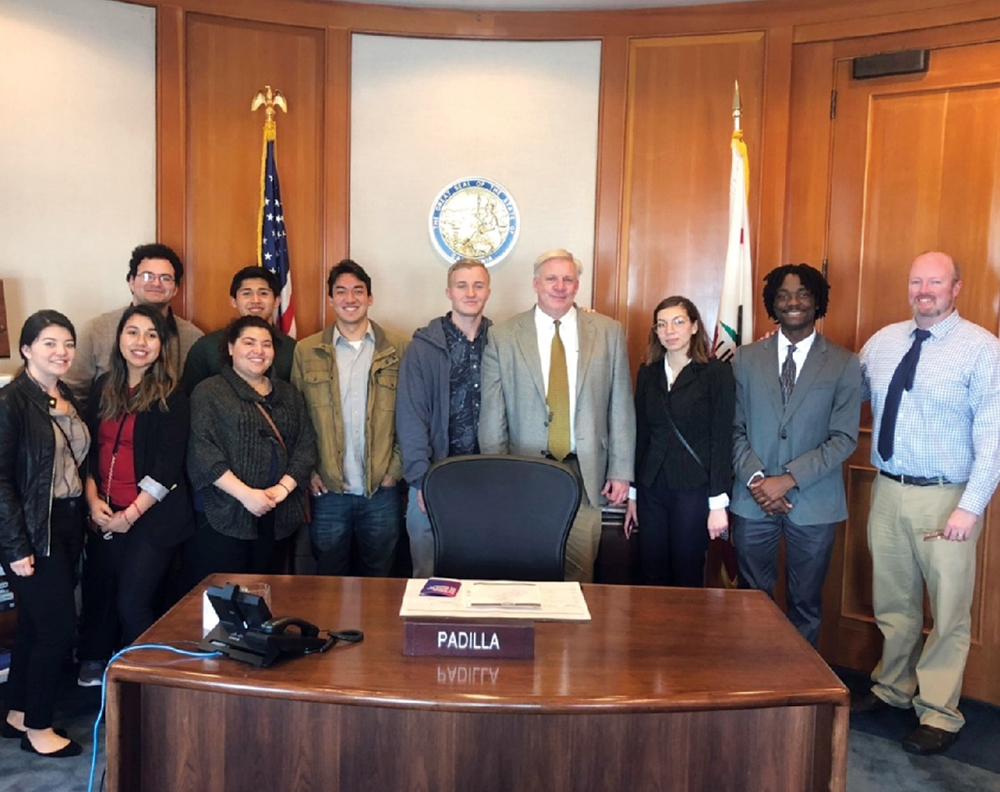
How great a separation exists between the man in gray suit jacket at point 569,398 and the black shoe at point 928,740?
124 centimetres

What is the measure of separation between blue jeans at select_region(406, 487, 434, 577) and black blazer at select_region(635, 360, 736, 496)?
0.88 meters

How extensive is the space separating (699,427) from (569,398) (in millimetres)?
485

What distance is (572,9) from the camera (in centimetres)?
396

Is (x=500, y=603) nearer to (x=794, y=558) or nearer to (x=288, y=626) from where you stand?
(x=288, y=626)

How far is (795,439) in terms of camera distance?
2977mm

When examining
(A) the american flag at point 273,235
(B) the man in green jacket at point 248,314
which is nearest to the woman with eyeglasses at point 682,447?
(B) the man in green jacket at point 248,314

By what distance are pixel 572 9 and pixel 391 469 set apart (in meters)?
2.36

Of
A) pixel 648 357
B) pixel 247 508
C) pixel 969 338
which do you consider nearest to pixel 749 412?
pixel 648 357

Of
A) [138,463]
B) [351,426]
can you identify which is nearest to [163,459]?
[138,463]

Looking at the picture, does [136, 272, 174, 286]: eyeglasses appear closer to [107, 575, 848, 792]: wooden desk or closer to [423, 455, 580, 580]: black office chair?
[423, 455, 580, 580]: black office chair

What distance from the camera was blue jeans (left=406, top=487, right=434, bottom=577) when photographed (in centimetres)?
318

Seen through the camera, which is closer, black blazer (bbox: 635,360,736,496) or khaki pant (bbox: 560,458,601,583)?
black blazer (bbox: 635,360,736,496)

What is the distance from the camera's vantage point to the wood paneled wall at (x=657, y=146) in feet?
11.8

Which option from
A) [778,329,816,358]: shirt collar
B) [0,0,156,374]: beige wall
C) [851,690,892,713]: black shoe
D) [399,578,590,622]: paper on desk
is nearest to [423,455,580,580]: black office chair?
[399,578,590,622]: paper on desk
